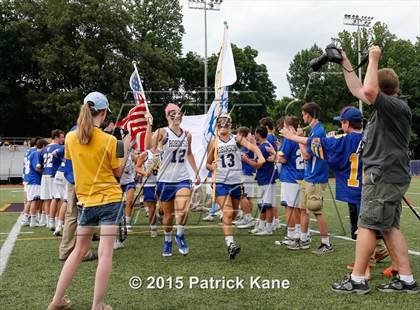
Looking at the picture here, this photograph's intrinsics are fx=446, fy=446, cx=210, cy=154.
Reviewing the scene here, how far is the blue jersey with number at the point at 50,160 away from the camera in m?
9.08

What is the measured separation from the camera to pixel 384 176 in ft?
14.3

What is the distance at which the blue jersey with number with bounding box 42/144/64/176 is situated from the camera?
357 inches

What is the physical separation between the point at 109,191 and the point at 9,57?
39799mm

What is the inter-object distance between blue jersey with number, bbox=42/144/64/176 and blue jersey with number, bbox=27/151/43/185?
29cm

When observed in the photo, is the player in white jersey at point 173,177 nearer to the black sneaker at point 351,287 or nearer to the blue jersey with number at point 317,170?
the blue jersey with number at point 317,170

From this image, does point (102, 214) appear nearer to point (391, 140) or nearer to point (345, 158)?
point (391, 140)

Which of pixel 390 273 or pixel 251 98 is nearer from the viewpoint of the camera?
Answer: pixel 390 273

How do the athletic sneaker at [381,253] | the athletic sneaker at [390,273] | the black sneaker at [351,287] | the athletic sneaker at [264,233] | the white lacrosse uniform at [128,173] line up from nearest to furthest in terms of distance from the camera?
the black sneaker at [351,287]
the athletic sneaker at [390,273]
the athletic sneaker at [381,253]
the white lacrosse uniform at [128,173]
the athletic sneaker at [264,233]

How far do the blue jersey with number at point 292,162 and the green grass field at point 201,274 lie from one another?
1.17 meters

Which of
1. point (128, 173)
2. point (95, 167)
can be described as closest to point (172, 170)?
point (128, 173)

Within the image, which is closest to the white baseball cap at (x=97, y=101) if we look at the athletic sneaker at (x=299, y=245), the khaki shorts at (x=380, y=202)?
the khaki shorts at (x=380, y=202)

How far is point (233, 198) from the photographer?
21.9 ft

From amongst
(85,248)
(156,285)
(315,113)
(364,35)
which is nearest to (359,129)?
(315,113)

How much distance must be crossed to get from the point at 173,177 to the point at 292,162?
215 centimetres
